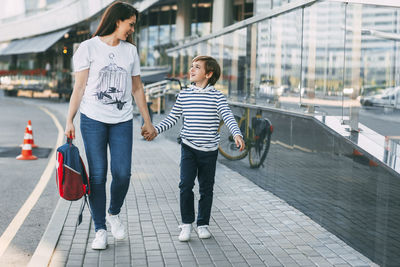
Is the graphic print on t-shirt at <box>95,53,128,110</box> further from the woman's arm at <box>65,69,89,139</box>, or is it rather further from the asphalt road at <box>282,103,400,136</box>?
the asphalt road at <box>282,103,400,136</box>

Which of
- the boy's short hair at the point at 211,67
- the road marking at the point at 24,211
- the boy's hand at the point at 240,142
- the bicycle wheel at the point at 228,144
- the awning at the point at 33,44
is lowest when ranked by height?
the road marking at the point at 24,211

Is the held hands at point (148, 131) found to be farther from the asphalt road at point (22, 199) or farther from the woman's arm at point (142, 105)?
the asphalt road at point (22, 199)

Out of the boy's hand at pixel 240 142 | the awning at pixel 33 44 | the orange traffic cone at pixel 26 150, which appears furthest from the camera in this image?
the awning at pixel 33 44

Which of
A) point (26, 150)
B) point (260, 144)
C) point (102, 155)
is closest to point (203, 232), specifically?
point (102, 155)

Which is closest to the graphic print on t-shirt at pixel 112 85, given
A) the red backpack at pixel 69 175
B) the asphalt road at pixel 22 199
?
the red backpack at pixel 69 175

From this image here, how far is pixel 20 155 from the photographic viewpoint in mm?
11203

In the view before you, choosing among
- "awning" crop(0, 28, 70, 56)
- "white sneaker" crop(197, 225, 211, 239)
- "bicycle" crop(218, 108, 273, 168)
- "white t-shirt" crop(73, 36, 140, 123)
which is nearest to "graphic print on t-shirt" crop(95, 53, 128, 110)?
"white t-shirt" crop(73, 36, 140, 123)

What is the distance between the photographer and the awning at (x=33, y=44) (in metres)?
44.5

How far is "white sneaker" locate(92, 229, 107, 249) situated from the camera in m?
4.75

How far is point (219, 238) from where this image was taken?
203 inches

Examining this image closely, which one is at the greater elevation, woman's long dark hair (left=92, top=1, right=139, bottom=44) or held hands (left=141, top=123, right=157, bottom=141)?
woman's long dark hair (left=92, top=1, right=139, bottom=44)

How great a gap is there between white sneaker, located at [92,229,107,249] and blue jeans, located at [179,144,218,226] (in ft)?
2.32

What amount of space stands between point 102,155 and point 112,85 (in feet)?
1.81

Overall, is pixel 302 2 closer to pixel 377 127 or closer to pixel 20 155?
pixel 377 127
